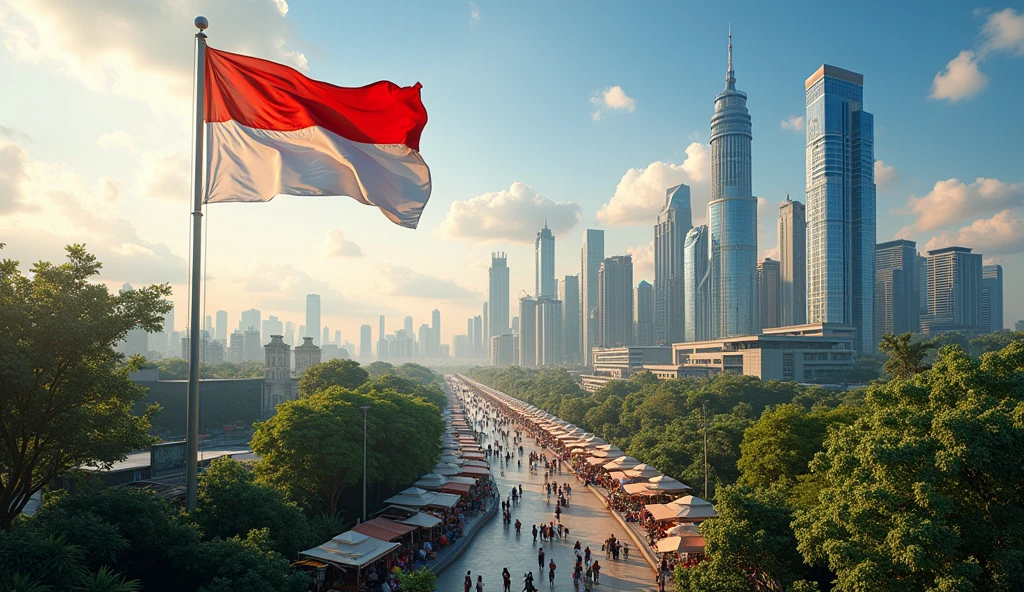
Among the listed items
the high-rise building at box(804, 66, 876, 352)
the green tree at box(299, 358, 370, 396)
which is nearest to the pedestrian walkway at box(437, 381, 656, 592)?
the green tree at box(299, 358, 370, 396)

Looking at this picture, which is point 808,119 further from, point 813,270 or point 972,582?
point 972,582

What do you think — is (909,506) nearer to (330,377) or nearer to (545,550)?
(545,550)

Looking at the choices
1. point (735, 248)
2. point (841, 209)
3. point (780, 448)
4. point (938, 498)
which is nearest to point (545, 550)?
point (780, 448)

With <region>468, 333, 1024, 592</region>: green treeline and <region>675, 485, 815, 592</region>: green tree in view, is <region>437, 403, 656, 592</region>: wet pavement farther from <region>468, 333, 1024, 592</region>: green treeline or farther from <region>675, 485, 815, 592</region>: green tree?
<region>468, 333, 1024, 592</region>: green treeline

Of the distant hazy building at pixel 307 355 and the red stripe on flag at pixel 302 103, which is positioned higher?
the red stripe on flag at pixel 302 103

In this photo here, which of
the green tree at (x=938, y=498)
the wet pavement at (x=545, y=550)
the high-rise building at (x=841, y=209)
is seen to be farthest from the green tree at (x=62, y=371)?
the high-rise building at (x=841, y=209)

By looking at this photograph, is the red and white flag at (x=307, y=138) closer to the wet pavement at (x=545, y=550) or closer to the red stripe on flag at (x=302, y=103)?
the red stripe on flag at (x=302, y=103)
